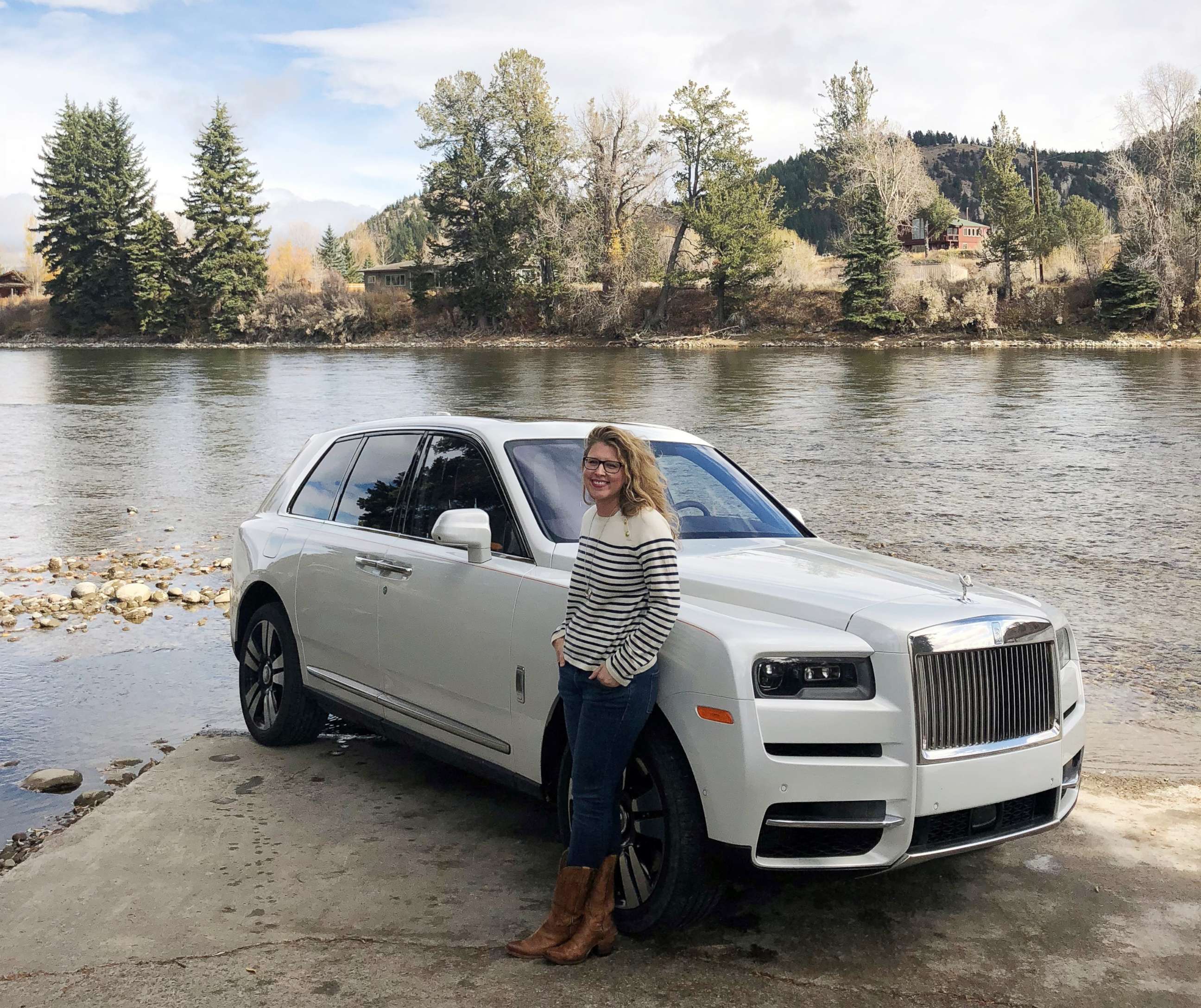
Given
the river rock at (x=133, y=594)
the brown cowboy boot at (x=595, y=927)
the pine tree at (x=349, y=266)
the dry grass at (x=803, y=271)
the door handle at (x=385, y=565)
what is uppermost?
the pine tree at (x=349, y=266)

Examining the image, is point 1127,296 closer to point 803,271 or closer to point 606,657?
point 803,271

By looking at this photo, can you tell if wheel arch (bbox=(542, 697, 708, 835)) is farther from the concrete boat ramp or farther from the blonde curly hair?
the blonde curly hair

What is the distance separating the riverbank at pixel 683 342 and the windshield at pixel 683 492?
62.8 m

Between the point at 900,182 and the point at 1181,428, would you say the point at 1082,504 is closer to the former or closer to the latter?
the point at 1181,428

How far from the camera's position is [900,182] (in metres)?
86.5

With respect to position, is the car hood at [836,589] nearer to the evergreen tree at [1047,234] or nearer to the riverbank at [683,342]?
the riverbank at [683,342]

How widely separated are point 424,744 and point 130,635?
5.17m

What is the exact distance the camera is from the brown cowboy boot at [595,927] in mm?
3986

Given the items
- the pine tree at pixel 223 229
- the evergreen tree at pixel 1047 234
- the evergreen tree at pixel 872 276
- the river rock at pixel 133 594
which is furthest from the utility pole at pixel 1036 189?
the river rock at pixel 133 594

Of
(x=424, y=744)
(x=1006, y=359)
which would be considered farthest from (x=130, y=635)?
(x=1006, y=359)

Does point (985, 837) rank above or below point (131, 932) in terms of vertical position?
above

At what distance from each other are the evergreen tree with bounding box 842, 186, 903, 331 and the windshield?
70.6 m

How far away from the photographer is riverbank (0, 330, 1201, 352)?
218 feet

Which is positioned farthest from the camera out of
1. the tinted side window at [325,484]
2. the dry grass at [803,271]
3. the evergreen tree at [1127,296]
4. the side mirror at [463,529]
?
the dry grass at [803,271]
